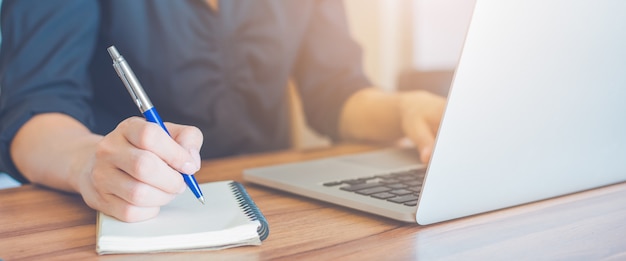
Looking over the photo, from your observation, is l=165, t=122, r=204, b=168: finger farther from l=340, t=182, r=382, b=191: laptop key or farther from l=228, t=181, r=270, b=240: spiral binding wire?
l=340, t=182, r=382, b=191: laptop key

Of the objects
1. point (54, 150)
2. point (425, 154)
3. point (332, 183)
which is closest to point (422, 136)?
point (425, 154)

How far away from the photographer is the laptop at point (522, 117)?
0.44 meters

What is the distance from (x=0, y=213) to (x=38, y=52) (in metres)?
0.30

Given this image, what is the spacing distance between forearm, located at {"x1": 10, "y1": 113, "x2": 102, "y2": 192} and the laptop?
23 centimetres

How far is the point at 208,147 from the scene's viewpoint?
1.11 m

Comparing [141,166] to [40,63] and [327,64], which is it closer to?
[40,63]

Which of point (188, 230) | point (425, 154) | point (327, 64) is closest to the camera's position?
point (188, 230)

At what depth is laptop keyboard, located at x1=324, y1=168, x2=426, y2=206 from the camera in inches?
21.0

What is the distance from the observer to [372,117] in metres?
1.12

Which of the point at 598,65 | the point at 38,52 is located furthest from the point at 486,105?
the point at 38,52

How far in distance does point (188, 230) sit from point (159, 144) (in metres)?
0.07

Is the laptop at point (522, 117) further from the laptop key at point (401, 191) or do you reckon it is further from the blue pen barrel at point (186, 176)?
the blue pen barrel at point (186, 176)

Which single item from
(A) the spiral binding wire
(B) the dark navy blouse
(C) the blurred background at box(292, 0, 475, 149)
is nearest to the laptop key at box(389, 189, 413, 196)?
(A) the spiral binding wire

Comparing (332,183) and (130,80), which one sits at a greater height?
(130,80)
